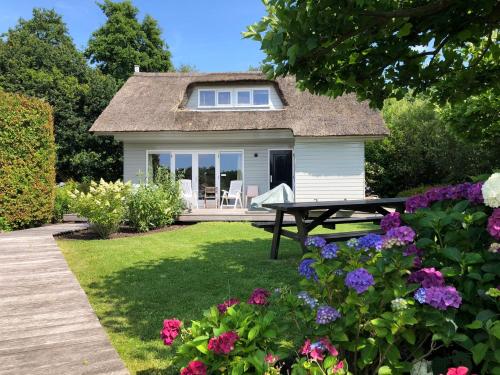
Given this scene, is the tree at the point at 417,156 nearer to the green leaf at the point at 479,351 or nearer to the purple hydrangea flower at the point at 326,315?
the green leaf at the point at 479,351

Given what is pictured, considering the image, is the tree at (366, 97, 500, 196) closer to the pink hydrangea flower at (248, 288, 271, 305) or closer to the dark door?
the dark door

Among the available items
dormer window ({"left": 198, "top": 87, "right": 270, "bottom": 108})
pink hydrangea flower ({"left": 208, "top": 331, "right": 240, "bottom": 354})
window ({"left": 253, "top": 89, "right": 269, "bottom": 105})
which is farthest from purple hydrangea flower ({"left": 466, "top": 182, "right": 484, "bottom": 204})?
window ({"left": 253, "top": 89, "right": 269, "bottom": 105})

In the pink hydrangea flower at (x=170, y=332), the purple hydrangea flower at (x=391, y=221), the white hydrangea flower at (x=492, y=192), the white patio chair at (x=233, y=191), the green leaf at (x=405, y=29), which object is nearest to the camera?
the white hydrangea flower at (x=492, y=192)

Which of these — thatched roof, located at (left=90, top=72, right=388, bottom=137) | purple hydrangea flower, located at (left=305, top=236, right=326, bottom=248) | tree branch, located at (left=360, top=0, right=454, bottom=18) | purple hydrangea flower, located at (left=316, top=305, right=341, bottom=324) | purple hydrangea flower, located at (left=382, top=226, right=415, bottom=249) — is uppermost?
thatched roof, located at (left=90, top=72, right=388, bottom=137)

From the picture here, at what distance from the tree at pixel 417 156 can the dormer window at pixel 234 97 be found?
6.38 metres

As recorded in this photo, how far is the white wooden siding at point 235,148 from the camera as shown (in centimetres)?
1560

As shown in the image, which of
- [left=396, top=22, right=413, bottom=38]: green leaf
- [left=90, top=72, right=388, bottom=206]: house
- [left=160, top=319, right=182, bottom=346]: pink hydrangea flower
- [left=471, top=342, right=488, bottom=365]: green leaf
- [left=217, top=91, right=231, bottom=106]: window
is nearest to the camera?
[left=471, top=342, right=488, bottom=365]: green leaf

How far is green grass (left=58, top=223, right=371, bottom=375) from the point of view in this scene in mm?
3499

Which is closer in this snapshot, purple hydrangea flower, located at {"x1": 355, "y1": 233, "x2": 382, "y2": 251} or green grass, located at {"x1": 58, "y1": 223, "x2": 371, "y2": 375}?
purple hydrangea flower, located at {"x1": 355, "y1": 233, "x2": 382, "y2": 251}

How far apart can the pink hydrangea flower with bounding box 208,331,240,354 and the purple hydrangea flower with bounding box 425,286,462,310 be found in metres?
0.88

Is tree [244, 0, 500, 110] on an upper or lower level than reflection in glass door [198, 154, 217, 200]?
upper

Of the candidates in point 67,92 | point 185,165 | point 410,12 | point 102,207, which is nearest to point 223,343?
point 410,12

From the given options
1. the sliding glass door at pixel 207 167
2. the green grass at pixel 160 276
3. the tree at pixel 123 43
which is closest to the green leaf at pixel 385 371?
the green grass at pixel 160 276

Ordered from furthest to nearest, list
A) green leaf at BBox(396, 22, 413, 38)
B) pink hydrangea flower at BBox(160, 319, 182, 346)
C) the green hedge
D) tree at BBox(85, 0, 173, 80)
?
1. tree at BBox(85, 0, 173, 80)
2. the green hedge
3. green leaf at BBox(396, 22, 413, 38)
4. pink hydrangea flower at BBox(160, 319, 182, 346)
